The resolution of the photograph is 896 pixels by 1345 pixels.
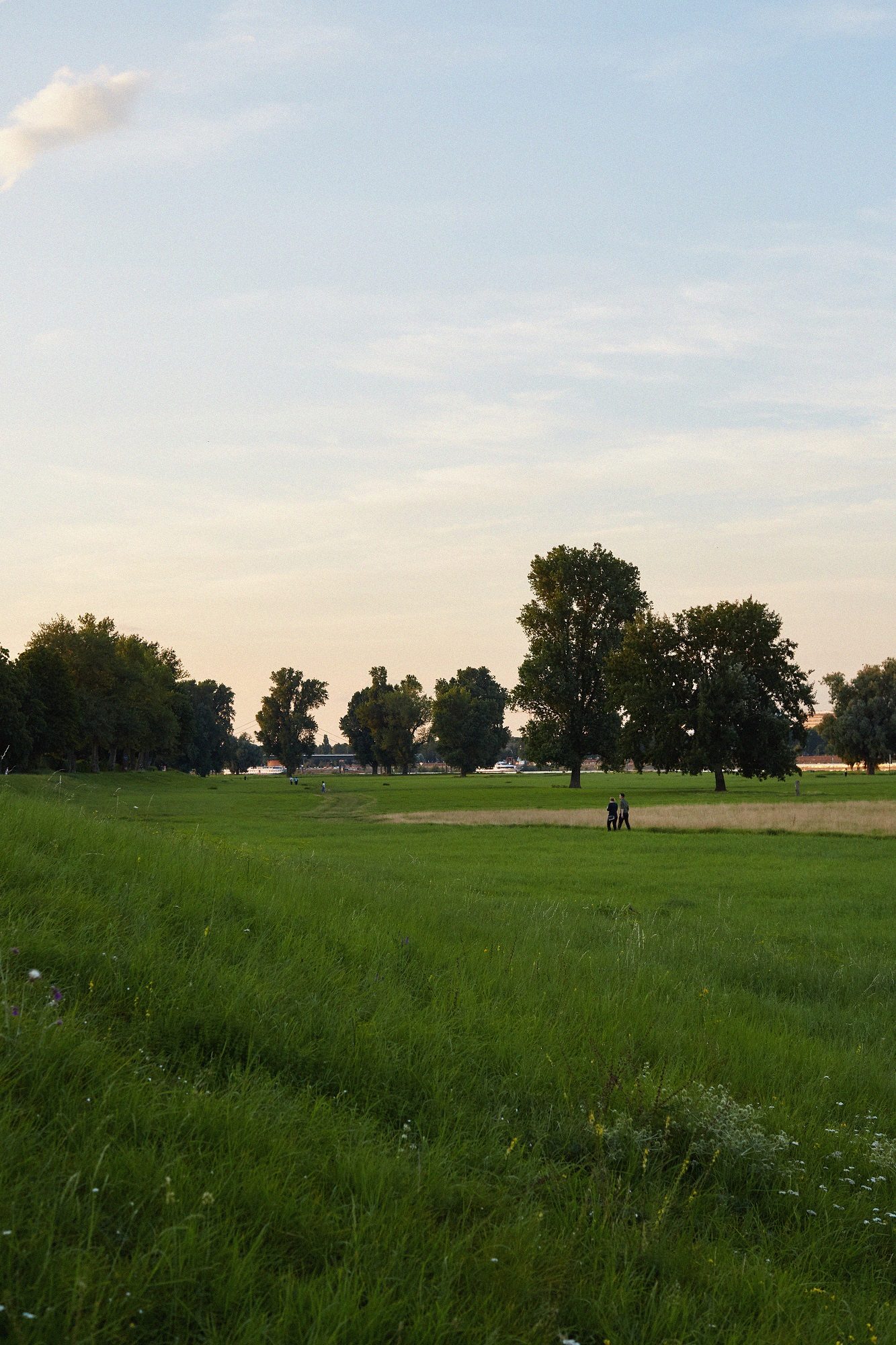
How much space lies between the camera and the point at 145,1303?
12.6 feet

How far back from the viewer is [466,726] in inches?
6777

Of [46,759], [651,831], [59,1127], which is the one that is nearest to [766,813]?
[651,831]

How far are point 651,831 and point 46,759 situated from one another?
8964cm

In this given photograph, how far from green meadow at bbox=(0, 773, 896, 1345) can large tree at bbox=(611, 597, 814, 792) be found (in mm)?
72213

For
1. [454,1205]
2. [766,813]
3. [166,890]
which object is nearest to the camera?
[454,1205]

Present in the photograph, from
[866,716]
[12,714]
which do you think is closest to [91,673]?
[12,714]

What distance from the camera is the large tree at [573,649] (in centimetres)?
9394

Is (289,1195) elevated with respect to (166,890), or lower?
lower

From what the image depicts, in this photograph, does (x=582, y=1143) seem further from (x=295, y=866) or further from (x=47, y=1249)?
(x=295, y=866)

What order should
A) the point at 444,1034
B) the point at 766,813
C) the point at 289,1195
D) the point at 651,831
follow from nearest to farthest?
the point at 289,1195 < the point at 444,1034 < the point at 651,831 < the point at 766,813

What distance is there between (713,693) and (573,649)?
18.2 m

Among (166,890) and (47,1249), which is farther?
(166,890)

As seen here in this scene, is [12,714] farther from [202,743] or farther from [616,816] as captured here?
[202,743]

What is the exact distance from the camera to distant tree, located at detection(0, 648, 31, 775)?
270ft
